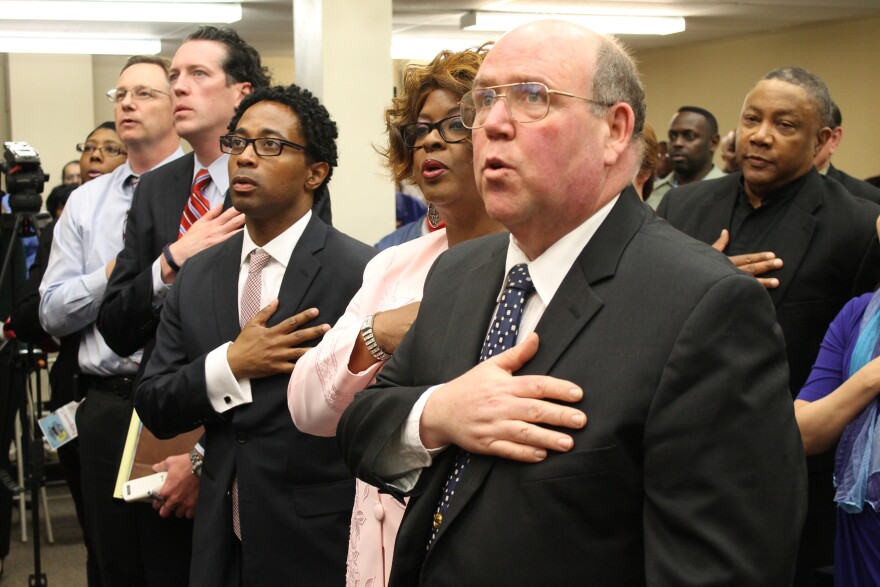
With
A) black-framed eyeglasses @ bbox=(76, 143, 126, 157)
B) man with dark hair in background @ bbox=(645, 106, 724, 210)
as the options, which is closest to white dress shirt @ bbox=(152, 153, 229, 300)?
black-framed eyeglasses @ bbox=(76, 143, 126, 157)

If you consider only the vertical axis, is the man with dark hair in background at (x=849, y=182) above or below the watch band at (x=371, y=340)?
above

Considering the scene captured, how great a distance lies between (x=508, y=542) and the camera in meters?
1.27

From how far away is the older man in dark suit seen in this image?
110 inches

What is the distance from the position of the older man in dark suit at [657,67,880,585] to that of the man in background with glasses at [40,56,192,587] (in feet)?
5.77

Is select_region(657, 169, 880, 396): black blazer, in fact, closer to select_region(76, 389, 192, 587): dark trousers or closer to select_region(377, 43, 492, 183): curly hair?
select_region(377, 43, 492, 183): curly hair

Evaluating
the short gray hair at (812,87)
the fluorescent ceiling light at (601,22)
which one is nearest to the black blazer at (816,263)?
the short gray hair at (812,87)

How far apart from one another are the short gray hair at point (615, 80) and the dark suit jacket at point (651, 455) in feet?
0.66

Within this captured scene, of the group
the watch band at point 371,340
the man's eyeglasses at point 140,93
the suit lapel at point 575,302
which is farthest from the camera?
the man's eyeglasses at point 140,93

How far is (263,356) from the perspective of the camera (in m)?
2.10

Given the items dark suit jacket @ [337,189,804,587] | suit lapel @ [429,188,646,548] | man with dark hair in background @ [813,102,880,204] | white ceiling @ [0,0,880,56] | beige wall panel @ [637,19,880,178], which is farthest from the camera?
beige wall panel @ [637,19,880,178]

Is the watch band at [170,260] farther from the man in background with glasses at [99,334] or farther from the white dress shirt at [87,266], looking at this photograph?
the white dress shirt at [87,266]

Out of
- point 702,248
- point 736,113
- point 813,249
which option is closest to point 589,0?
point 736,113

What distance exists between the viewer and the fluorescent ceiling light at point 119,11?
8.33 m

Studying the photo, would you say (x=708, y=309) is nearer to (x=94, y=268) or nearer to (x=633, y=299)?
(x=633, y=299)
